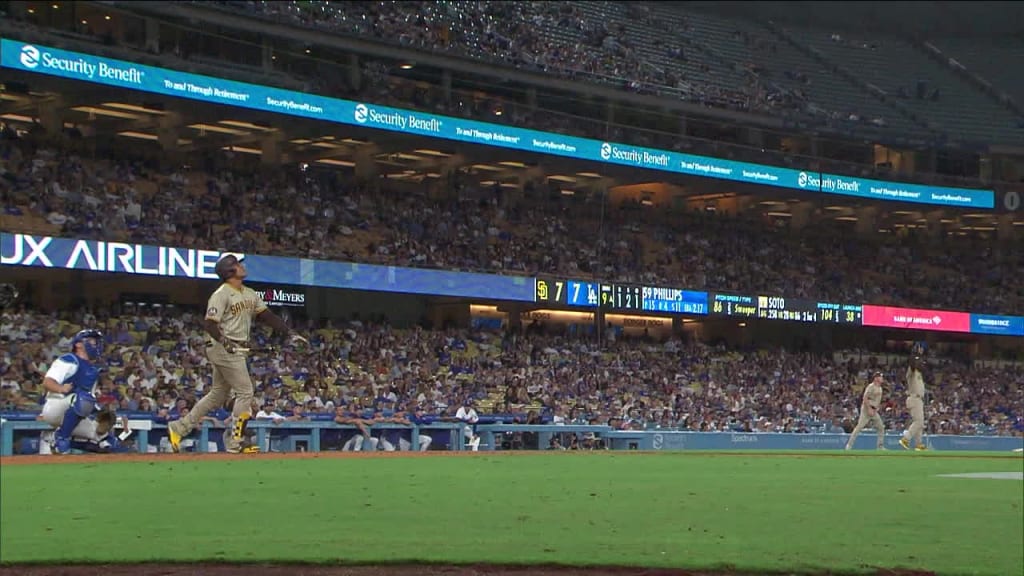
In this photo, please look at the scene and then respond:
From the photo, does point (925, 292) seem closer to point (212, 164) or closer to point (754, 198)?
point (754, 198)

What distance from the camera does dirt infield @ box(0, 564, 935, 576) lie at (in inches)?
257

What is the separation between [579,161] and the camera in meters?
43.6

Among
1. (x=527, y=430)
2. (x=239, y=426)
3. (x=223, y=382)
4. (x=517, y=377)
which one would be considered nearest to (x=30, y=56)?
(x=527, y=430)

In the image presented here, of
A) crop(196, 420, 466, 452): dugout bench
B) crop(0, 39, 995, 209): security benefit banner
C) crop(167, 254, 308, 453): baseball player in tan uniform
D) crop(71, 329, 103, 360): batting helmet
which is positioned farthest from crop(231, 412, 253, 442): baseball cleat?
crop(0, 39, 995, 209): security benefit banner

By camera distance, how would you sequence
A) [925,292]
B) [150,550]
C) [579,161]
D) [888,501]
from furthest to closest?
[925,292] < [579,161] < [888,501] < [150,550]

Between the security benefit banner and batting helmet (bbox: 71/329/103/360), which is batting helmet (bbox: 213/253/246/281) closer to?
batting helmet (bbox: 71/329/103/360)

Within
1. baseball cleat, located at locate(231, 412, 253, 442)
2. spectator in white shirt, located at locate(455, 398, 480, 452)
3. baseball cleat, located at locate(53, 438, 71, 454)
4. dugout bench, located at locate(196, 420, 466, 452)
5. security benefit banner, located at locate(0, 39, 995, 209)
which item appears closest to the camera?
baseball cleat, located at locate(53, 438, 71, 454)

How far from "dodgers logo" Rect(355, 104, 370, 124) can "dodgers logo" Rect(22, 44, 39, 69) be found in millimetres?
9568

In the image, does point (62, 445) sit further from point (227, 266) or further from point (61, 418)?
point (227, 266)

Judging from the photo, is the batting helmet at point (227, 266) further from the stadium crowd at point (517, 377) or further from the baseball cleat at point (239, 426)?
the stadium crowd at point (517, 377)

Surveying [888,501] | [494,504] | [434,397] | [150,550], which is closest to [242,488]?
[494,504]

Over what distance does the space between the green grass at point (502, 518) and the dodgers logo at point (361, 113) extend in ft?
→ 81.7

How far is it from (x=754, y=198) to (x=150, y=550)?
155 ft

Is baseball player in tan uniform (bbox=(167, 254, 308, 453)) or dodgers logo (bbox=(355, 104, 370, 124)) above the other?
dodgers logo (bbox=(355, 104, 370, 124))
